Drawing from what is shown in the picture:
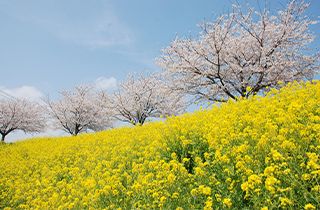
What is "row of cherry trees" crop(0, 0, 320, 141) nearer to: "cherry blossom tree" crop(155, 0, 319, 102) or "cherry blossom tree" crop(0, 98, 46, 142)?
"cherry blossom tree" crop(155, 0, 319, 102)

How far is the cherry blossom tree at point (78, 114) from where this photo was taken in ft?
93.8

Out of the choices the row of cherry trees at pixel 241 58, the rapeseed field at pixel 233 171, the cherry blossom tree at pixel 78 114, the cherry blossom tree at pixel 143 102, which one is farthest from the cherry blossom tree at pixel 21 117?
the rapeseed field at pixel 233 171

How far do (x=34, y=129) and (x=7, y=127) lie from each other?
3294 mm

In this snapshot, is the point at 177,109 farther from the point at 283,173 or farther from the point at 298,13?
the point at 283,173

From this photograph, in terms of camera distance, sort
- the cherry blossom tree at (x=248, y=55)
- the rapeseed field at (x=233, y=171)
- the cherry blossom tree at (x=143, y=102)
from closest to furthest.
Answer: the rapeseed field at (x=233, y=171) → the cherry blossom tree at (x=248, y=55) → the cherry blossom tree at (x=143, y=102)

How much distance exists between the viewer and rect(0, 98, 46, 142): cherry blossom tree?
29109 mm

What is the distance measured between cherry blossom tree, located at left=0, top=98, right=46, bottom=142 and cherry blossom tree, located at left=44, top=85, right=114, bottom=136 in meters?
3.18

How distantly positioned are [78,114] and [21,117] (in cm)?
812

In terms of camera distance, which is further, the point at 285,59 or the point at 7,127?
the point at 7,127

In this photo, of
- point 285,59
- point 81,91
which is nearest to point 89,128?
point 81,91

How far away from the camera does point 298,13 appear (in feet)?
44.8

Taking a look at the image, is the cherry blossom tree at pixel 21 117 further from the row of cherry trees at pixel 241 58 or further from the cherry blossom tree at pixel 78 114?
the row of cherry trees at pixel 241 58

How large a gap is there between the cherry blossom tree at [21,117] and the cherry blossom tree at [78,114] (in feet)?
10.4

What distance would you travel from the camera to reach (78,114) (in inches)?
1151
